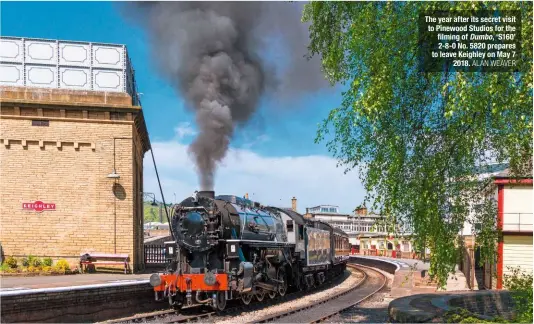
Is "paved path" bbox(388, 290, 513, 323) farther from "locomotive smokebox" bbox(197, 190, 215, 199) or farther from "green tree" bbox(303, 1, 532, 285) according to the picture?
"locomotive smokebox" bbox(197, 190, 215, 199)

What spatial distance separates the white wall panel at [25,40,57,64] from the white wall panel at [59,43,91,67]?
287mm

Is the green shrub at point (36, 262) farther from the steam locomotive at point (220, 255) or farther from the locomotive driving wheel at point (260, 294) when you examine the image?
the locomotive driving wheel at point (260, 294)

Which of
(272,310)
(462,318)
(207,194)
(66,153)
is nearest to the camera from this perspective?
(462,318)

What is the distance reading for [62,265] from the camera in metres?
19.1

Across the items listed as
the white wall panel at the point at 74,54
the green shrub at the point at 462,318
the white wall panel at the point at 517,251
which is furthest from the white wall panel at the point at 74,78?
the white wall panel at the point at 517,251

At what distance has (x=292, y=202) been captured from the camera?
2483 inches

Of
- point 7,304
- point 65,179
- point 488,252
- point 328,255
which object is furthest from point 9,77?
point 488,252

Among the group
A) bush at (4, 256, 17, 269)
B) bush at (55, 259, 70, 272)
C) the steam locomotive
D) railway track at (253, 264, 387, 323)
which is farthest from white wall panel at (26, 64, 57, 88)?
railway track at (253, 264, 387, 323)

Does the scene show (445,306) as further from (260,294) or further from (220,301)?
(260,294)

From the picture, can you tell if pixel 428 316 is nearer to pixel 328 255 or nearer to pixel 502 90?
pixel 502 90

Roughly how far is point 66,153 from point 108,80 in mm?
3289

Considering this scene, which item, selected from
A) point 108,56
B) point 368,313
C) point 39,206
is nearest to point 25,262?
point 39,206

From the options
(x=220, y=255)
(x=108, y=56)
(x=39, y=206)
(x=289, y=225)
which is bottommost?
(x=220, y=255)

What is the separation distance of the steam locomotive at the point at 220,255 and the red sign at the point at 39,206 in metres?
6.59
